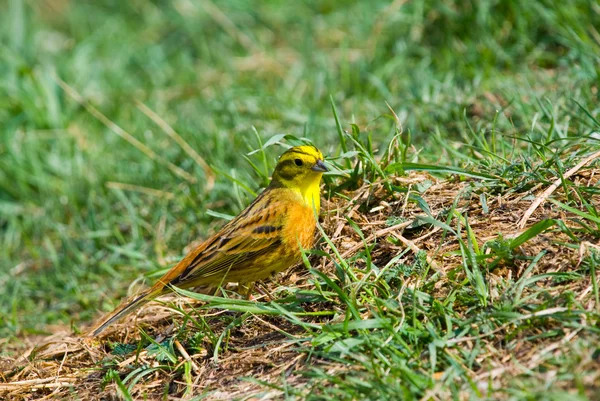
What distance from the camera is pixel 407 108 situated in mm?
6371

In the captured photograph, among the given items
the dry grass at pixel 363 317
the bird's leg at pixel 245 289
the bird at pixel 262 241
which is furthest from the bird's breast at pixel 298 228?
the bird's leg at pixel 245 289

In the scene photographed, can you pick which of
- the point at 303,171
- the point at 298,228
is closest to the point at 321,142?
the point at 303,171

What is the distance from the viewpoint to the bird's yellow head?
188 inches

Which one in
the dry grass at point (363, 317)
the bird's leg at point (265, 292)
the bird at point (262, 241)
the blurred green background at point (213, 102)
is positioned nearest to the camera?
the dry grass at point (363, 317)

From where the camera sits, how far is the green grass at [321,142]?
12.1 ft

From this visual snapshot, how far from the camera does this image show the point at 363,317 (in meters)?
3.96

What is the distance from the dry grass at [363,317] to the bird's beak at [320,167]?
0.90 ft

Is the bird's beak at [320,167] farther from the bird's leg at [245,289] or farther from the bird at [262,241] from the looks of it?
the bird's leg at [245,289]

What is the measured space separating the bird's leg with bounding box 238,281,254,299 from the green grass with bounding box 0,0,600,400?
1.78ft

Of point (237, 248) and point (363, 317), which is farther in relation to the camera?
point (237, 248)

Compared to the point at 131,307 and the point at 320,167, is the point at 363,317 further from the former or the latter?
the point at 131,307

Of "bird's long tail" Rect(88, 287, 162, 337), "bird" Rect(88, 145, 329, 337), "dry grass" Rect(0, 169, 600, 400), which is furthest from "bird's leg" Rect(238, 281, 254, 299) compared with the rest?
"bird's long tail" Rect(88, 287, 162, 337)

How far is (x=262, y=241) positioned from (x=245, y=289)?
382 mm

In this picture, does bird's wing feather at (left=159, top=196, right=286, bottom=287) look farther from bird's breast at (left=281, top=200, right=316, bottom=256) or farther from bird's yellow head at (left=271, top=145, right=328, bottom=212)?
bird's yellow head at (left=271, top=145, right=328, bottom=212)
